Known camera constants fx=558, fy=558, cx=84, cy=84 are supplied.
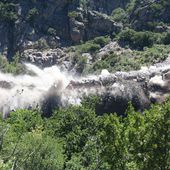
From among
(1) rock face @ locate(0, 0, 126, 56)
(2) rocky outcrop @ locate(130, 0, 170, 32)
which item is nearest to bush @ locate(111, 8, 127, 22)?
(1) rock face @ locate(0, 0, 126, 56)

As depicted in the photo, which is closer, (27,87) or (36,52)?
(27,87)

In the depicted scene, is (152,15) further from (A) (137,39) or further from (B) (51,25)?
(B) (51,25)

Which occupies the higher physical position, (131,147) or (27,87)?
(131,147)

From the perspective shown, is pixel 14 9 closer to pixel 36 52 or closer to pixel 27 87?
pixel 36 52

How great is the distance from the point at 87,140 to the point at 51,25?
267ft

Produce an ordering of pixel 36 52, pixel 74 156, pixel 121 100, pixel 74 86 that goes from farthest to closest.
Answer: pixel 36 52 < pixel 74 86 < pixel 121 100 < pixel 74 156

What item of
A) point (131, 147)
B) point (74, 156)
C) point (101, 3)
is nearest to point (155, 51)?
point (101, 3)

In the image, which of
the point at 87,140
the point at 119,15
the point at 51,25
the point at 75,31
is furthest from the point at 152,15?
the point at 87,140

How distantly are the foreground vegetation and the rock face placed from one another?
63697 mm

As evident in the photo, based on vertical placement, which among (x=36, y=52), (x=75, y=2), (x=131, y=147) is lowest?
(x=36, y=52)

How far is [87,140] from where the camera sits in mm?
62719

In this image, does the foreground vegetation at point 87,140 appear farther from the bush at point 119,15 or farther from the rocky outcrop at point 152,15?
the bush at point 119,15

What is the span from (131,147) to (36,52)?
102 meters

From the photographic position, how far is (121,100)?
7344cm
